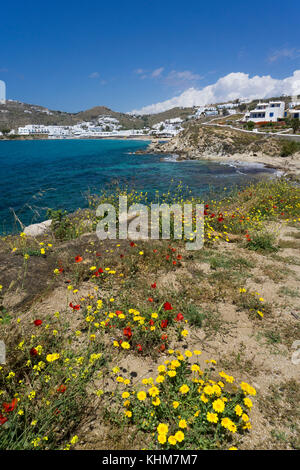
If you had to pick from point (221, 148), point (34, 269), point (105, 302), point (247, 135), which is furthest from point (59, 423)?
point (247, 135)

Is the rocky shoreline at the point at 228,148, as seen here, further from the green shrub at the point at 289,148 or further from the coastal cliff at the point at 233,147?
the green shrub at the point at 289,148

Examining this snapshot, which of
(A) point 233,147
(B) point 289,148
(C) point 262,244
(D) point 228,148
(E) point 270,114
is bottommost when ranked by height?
(C) point 262,244

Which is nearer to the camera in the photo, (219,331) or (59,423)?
(59,423)

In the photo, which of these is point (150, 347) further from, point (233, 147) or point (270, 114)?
point (270, 114)

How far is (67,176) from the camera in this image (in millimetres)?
32031

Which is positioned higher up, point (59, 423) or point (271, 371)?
point (59, 423)

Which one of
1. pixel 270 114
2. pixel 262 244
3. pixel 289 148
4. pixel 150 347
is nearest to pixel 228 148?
pixel 289 148

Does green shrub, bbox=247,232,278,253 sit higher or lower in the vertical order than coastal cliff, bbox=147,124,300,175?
lower

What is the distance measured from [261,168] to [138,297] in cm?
3464

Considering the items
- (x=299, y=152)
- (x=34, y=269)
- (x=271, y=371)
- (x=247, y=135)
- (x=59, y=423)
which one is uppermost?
(x=247, y=135)

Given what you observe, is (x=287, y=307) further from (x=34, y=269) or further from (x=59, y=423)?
(x=34, y=269)

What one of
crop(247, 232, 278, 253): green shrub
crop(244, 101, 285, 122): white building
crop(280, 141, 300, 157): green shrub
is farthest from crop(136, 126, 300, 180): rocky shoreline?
crop(244, 101, 285, 122): white building

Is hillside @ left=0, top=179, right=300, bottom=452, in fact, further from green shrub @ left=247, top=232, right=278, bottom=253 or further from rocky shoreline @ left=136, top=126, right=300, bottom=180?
rocky shoreline @ left=136, top=126, right=300, bottom=180
